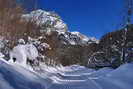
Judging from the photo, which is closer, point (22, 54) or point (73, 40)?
point (22, 54)

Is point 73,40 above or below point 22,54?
above

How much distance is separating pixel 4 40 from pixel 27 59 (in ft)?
5.72

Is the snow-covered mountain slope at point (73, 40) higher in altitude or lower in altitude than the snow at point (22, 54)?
higher

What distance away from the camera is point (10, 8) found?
38.3 ft

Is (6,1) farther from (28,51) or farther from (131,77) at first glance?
(131,77)

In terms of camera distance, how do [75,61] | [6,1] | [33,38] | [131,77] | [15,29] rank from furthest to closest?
[75,61]
[33,38]
[15,29]
[6,1]
[131,77]

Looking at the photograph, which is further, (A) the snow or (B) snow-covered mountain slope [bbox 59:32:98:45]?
(B) snow-covered mountain slope [bbox 59:32:98:45]

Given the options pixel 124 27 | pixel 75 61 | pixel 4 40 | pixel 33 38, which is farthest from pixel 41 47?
pixel 75 61

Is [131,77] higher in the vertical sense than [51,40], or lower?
lower

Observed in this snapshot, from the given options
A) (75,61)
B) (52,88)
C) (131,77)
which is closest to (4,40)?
(52,88)

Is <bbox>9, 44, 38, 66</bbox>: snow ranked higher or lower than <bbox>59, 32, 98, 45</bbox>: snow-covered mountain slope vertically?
lower

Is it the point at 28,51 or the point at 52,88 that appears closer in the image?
the point at 52,88

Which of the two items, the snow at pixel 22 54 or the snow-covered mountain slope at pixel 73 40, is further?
the snow-covered mountain slope at pixel 73 40

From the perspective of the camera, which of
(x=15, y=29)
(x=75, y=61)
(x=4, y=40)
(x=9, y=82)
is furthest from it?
(x=75, y=61)
